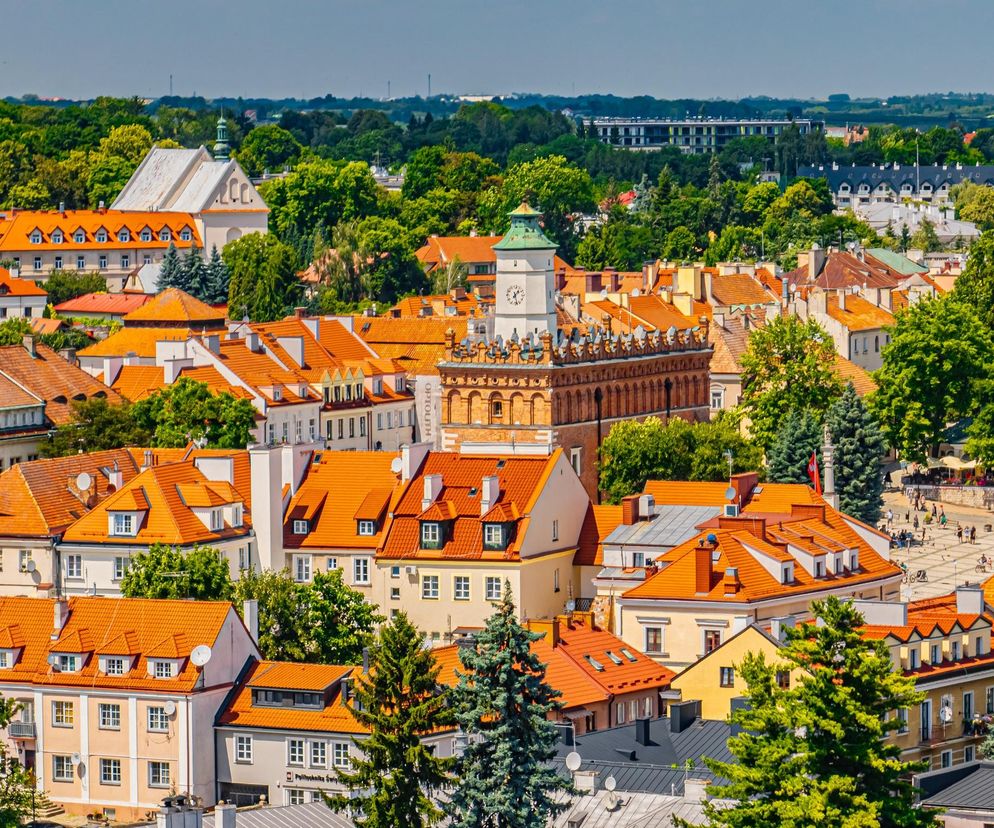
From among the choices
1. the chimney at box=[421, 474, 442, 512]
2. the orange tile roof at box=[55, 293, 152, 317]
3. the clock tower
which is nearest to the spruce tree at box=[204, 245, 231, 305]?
the orange tile roof at box=[55, 293, 152, 317]

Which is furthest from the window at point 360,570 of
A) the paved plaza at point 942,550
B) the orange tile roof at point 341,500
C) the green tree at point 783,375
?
the green tree at point 783,375

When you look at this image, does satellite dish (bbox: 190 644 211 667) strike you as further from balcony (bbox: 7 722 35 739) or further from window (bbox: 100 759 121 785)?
balcony (bbox: 7 722 35 739)

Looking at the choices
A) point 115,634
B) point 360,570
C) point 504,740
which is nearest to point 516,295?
point 360,570

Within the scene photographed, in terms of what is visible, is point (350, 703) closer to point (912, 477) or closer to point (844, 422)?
point (844, 422)

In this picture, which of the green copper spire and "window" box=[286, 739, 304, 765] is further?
the green copper spire

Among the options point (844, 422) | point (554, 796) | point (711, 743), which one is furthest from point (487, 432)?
point (554, 796)

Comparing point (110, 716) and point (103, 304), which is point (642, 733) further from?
point (103, 304)
